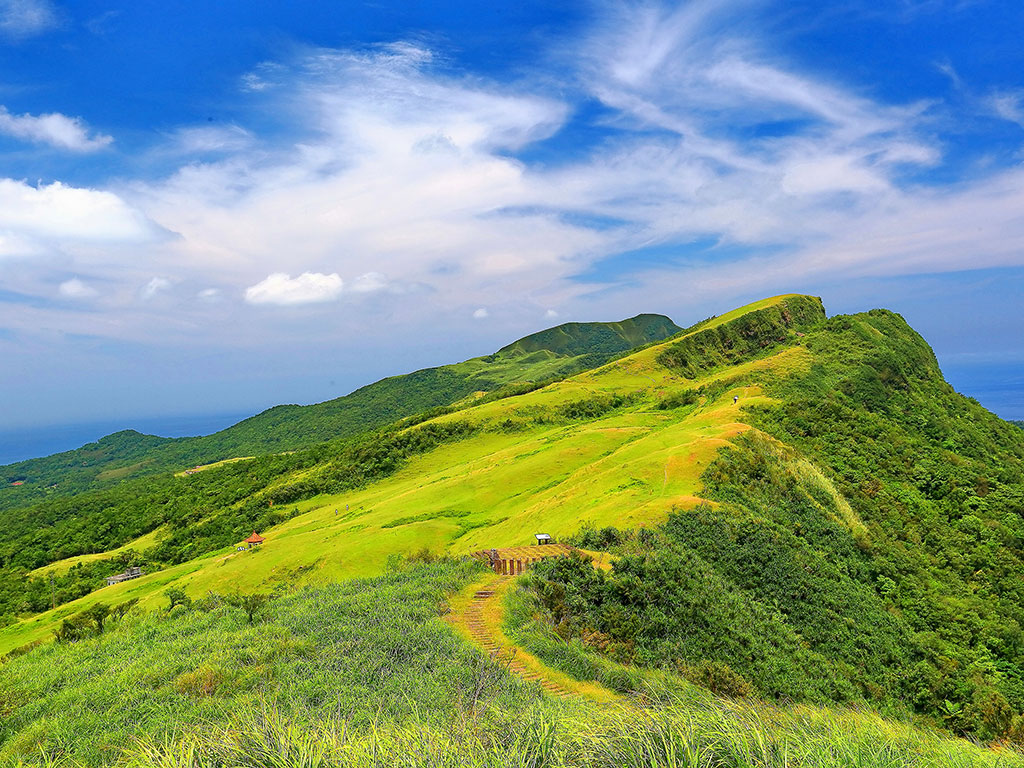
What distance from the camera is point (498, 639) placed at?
14.5 m

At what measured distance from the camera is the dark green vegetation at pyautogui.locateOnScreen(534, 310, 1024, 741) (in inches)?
620

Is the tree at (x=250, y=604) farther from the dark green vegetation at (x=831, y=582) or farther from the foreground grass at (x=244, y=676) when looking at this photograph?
the dark green vegetation at (x=831, y=582)

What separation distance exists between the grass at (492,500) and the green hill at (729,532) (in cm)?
26

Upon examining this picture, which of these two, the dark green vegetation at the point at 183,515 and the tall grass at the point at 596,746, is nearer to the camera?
the tall grass at the point at 596,746

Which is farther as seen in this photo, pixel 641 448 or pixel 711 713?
pixel 641 448

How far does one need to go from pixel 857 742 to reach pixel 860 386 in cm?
5465

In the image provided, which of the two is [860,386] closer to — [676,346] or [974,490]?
[974,490]

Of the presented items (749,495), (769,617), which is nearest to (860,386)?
(749,495)

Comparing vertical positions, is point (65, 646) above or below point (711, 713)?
below

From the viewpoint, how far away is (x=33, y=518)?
8944cm

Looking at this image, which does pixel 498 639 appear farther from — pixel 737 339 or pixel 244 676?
pixel 737 339

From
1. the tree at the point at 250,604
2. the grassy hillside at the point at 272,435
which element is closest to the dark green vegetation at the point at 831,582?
the tree at the point at 250,604

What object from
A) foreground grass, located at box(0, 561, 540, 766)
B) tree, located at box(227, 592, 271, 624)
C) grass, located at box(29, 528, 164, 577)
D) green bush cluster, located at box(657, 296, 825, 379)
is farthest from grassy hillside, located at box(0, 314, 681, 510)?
foreground grass, located at box(0, 561, 540, 766)

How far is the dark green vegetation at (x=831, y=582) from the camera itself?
15758 mm
